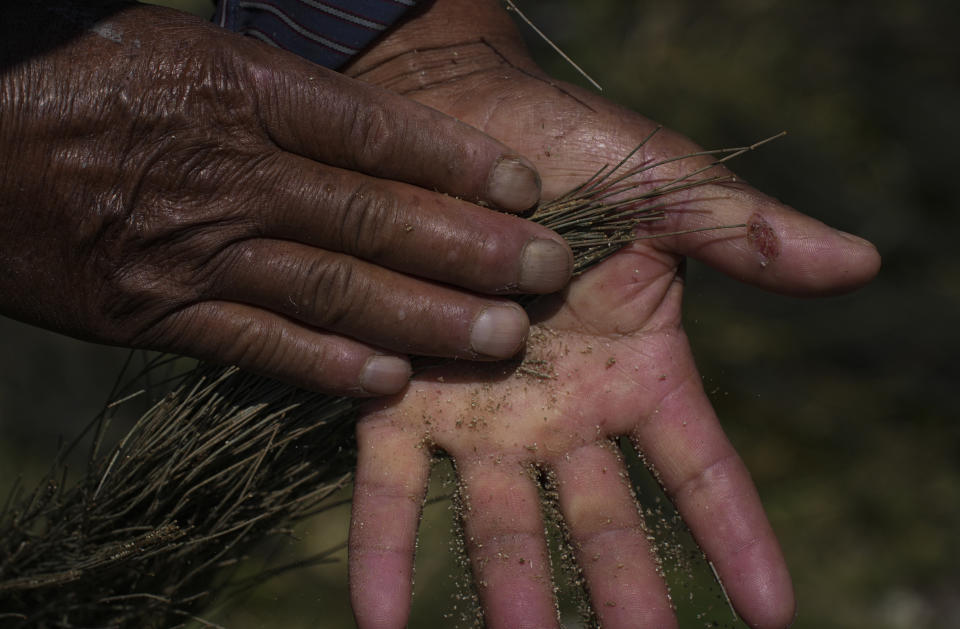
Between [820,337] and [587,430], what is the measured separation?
1.69 m

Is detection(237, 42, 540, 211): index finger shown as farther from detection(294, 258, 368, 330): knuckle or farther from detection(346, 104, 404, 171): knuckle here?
detection(294, 258, 368, 330): knuckle

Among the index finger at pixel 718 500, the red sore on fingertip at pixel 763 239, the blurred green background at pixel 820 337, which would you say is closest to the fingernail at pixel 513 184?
the red sore on fingertip at pixel 763 239

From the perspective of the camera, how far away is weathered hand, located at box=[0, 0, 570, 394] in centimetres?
137

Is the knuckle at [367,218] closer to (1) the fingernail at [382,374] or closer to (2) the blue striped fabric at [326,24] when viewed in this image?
(1) the fingernail at [382,374]

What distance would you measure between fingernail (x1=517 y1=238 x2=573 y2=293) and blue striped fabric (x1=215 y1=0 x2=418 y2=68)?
75 centimetres

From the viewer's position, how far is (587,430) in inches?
67.6

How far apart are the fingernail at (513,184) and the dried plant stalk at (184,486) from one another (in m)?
0.10

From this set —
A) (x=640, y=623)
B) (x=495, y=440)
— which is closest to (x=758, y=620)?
(x=640, y=623)

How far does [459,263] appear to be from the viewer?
1.52 meters

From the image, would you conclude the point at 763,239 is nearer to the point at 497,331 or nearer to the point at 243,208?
the point at 497,331

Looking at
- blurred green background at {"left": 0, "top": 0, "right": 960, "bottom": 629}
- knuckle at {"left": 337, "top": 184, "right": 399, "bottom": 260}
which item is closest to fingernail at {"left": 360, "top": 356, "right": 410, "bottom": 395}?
knuckle at {"left": 337, "top": 184, "right": 399, "bottom": 260}

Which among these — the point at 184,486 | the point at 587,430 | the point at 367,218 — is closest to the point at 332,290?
the point at 367,218

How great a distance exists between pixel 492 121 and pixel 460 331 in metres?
0.52

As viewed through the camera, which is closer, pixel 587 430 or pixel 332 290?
pixel 332 290
